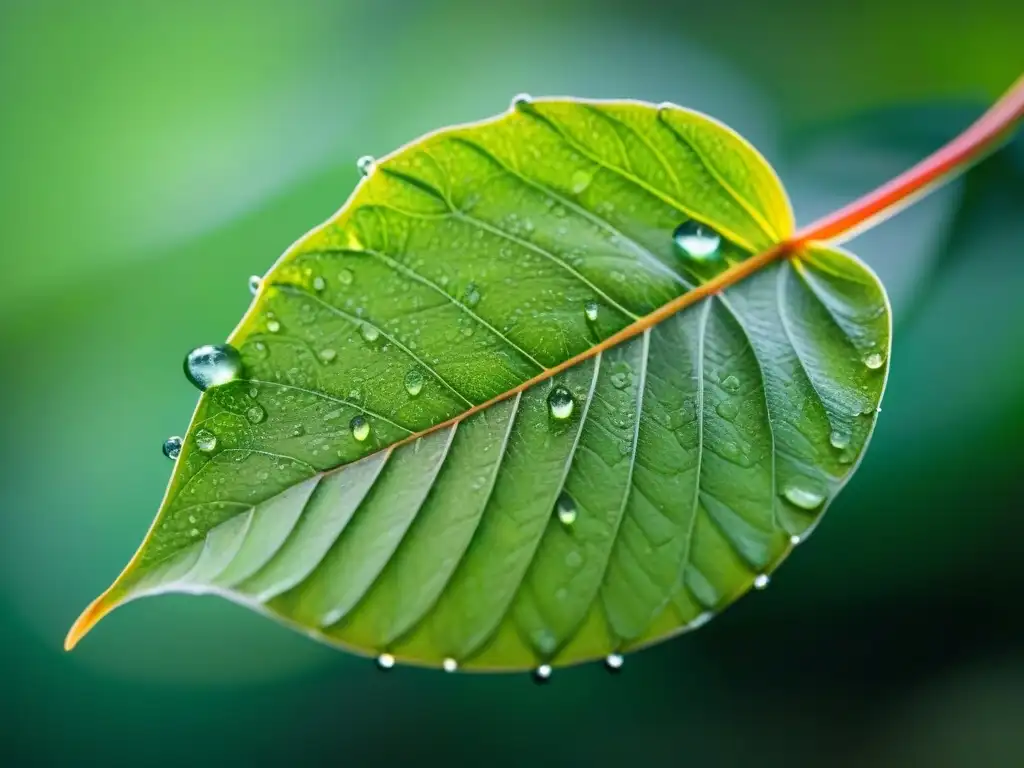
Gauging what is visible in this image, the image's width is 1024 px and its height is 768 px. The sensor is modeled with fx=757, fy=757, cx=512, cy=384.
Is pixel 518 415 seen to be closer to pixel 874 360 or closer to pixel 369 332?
pixel 369 332

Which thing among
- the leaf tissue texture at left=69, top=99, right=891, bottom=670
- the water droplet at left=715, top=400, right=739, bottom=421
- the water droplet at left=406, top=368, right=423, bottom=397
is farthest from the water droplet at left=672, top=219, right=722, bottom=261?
the water droplet at left=406, top=368, right=423, bottom=397

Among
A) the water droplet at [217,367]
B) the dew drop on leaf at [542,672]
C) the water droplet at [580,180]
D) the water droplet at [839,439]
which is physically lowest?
the dew drop on leaf at [542,672]

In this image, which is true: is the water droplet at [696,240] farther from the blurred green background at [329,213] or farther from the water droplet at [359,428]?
the blurred green background at [329,213]

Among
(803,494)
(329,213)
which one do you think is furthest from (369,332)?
(329,213)

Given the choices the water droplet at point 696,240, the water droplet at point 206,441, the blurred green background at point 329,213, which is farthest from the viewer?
the blurred green background at point 329,213

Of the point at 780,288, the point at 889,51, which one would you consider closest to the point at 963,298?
the point at 889,51

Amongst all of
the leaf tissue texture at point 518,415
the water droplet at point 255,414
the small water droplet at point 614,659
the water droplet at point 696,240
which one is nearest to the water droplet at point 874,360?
the leaf tissue texture at point 518,415

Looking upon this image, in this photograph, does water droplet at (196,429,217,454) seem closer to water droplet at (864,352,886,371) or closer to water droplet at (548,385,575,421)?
water droplet at (548,385,575,421)
